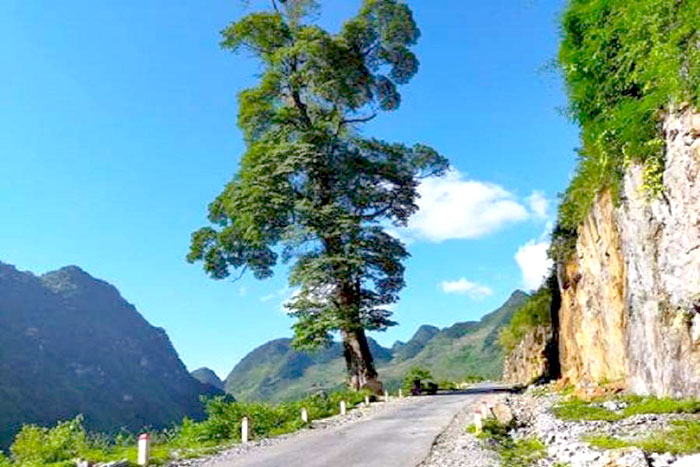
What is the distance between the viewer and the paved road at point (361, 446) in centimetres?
1054

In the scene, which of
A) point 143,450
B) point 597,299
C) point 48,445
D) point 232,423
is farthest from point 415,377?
point 143,450

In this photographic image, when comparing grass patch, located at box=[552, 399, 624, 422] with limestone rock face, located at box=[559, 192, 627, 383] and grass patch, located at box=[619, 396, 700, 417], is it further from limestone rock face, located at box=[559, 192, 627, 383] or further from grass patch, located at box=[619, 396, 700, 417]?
limestone rock face, located at box=[559, 192, 627, 383]

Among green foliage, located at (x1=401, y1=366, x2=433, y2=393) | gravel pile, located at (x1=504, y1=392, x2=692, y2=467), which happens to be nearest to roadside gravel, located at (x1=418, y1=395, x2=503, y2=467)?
gravel pile, located at (x1=504, y1=392, x2=692, y2=467)

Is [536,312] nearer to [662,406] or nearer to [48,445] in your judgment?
[662,406]

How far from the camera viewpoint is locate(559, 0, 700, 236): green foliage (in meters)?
10.0

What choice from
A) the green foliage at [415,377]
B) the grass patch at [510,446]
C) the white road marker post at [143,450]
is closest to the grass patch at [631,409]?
the grass patch at [510,446]

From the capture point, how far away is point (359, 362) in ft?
100

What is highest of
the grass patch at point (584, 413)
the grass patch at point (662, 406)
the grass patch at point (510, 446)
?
the grass patch at point (662, 406)

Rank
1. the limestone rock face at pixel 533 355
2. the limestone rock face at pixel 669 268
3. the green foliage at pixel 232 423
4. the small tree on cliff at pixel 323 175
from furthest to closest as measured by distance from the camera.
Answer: the limestone rock face at pixel 533 355, the small tree on cliff at pixel 323 175, the green foliage at pixel 232 423, the limestone rock face at pixel 669 268

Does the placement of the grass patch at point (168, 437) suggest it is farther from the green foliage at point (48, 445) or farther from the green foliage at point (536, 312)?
the green foliage at point (536, 312)

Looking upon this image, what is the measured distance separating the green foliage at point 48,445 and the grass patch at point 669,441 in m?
10.8

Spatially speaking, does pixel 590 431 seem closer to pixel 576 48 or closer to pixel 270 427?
pixel 576 48

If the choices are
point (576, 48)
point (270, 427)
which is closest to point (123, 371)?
point (270, 427)

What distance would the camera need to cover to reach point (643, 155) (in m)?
12.9
